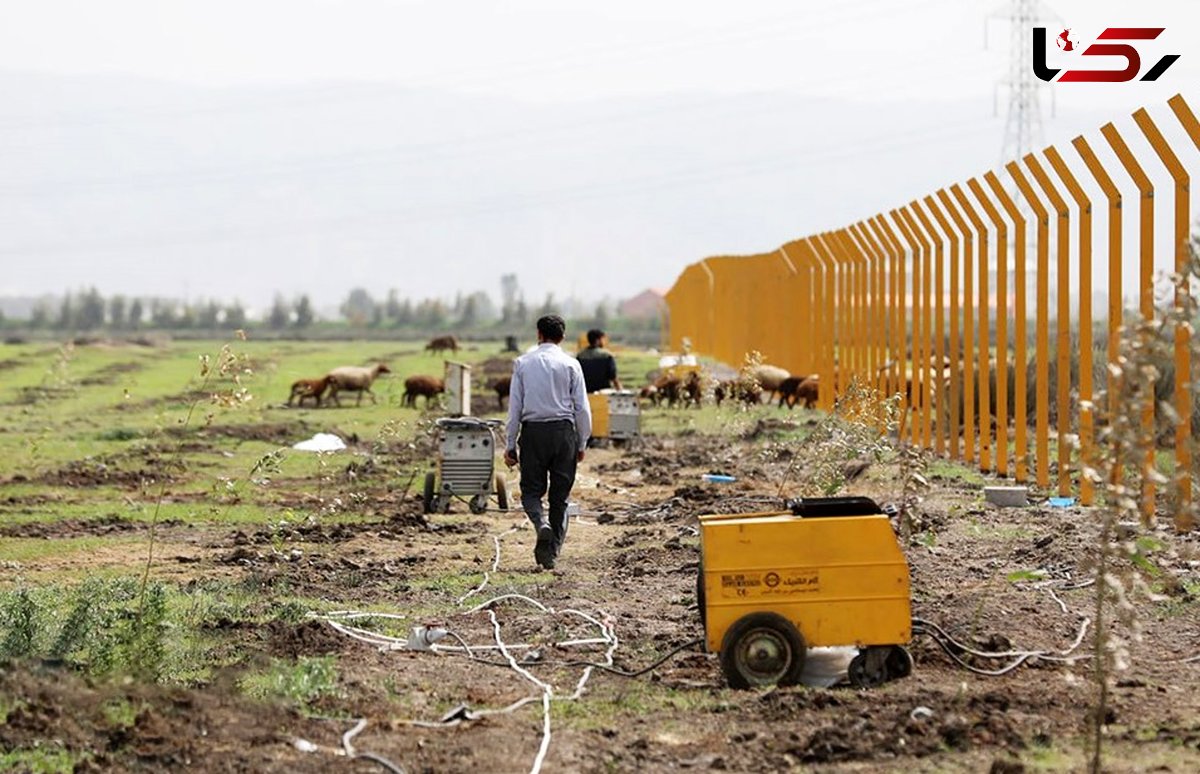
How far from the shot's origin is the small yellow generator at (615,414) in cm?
2267

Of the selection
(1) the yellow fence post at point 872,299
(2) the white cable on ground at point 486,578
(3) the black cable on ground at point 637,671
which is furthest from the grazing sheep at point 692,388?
(3) the black cable on ground at point 637,671

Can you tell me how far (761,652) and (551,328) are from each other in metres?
5.04

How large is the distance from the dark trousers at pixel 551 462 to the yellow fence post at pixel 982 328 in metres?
6.42

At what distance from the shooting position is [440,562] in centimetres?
1273

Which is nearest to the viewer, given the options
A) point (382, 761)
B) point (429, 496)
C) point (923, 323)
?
point (382, 761)

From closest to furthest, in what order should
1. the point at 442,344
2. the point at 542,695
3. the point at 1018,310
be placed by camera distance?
the point at 542,695, the point at 1018,310, the point at 442,344

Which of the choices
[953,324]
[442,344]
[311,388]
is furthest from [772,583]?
[442,344]

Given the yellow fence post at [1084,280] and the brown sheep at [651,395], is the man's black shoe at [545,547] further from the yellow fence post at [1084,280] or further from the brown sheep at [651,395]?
the brown sheep at [651,395]

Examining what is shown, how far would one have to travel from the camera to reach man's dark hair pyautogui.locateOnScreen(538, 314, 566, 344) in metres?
12.8

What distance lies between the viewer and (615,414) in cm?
2277

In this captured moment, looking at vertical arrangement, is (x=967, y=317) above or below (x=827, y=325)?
above

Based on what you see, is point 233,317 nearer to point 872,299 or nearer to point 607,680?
point 872,299

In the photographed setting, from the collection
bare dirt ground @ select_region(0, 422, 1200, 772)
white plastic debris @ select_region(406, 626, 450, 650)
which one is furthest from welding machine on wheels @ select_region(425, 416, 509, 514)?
white plastic debris @ select_region(406, 626, 450, 650)

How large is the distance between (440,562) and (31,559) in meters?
2.77
